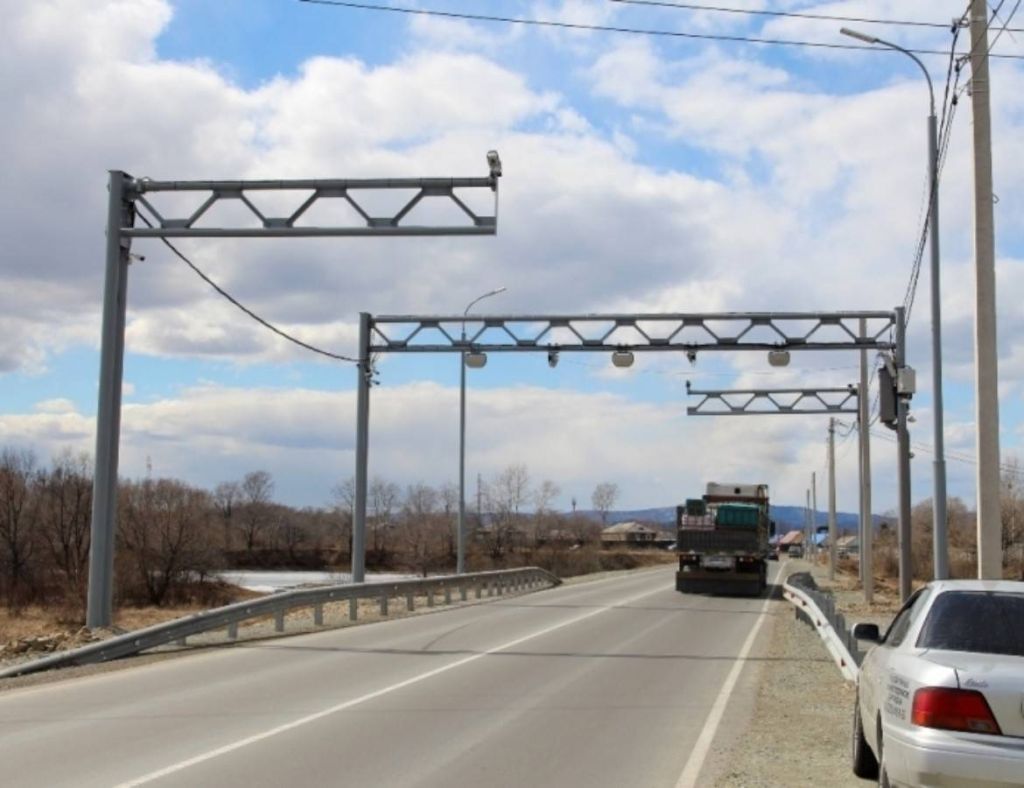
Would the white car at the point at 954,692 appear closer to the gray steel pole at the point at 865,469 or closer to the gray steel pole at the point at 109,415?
the gray steel pole at the point at 109,415

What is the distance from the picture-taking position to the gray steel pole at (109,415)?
19.0 meters

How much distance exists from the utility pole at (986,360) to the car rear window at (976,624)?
283 inches

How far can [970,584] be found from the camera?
745 centimetres

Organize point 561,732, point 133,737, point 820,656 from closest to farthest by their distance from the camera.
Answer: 1. point 133,737
2. point 561,732
3. point 820,656

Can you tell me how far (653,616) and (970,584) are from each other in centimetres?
2055

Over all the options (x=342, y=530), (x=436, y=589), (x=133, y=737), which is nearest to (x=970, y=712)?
(x=133, y=737)

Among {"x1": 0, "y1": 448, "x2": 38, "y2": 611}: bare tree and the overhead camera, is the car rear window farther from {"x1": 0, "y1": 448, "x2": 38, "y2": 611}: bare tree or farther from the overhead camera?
{"x1": 0, "y1": 448, "x2": 38, "y2": 611}: bare tree

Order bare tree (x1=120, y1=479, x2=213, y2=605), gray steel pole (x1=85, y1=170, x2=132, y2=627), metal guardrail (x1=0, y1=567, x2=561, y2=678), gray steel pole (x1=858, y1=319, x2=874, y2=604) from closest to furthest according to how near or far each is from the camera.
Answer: metal guardrail (x1=0, y1=567, x2=561, y2=678), gray steel pole (x1=85, y1=170, x2=132, y2=627), gray steel pole (x1=858, y1=319, x2=874, y2=604), bare tree (x1=120, y1=479, x2=213, y2=605)

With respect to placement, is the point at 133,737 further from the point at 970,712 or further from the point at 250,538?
the point at 250,538

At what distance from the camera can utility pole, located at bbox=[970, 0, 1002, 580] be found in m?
13.9

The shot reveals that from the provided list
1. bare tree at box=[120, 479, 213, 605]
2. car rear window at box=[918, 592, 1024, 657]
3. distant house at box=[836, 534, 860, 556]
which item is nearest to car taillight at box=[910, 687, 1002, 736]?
car rear window at box=[918, 592, 1024, 657]

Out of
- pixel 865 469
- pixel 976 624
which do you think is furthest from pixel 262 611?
pixel 865 469

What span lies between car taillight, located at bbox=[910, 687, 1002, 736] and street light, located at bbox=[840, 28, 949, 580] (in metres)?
11.2

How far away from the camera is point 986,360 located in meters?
14.1
